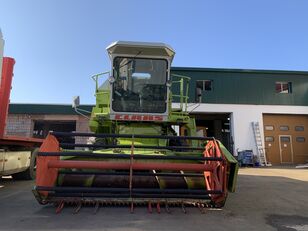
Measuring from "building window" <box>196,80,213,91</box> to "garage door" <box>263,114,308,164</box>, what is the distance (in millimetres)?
4553

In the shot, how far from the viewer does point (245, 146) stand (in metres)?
23.9

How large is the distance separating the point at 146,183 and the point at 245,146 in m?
19.1

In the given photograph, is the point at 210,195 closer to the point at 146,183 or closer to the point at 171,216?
the point at 171,216

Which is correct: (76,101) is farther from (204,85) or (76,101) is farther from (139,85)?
(204,85)

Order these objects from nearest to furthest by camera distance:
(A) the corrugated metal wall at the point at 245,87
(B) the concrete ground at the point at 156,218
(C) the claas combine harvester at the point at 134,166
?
(B) the concrete ground at the point at 156,218 < (C) the claas combine harvester at the point at 134,166 < (A) the corrugated metal wall at the point at 245,87

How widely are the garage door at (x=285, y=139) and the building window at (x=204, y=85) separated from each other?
14.9 ft

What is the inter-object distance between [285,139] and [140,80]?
19435mm

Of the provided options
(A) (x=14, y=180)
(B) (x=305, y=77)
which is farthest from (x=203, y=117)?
(A) (x=14, y=180)

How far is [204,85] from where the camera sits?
2477 centimetres

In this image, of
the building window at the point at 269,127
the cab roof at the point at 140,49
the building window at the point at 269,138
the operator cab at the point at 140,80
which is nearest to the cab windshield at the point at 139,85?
the operator cab at the point at 140,80

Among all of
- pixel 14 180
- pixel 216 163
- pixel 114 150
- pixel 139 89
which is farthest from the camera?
pixel 14 180

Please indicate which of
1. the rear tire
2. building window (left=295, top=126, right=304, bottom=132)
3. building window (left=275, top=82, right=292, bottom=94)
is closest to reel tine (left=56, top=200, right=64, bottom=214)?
the rear tire

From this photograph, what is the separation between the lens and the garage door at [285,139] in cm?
2431

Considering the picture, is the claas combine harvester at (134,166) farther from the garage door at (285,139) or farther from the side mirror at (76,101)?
the garage door at (285,139)
